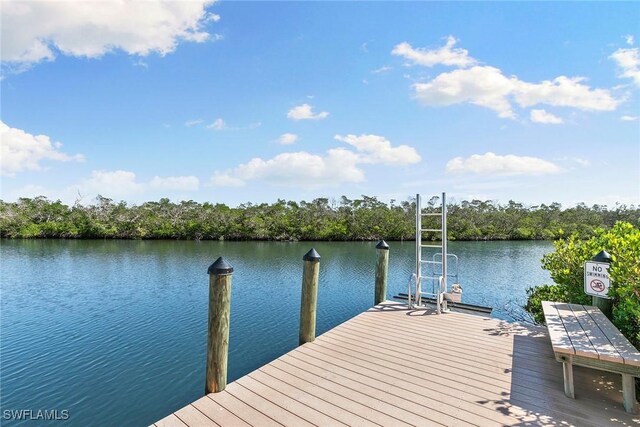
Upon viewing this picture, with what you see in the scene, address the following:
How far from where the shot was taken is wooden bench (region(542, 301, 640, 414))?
2.41m

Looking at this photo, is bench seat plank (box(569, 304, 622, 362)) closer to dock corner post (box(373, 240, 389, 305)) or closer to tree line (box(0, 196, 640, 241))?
dock corner post (box(373, 240, 389, 305))

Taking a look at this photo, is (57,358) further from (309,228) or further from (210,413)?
(309,228)

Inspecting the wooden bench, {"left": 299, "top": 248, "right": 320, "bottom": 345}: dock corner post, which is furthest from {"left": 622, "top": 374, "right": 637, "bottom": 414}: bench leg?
{"left": 299, "top": 248, "right": 320, "bottom": 345}: dock corner post

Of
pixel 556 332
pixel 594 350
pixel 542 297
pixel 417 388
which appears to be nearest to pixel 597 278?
pixel 556 332

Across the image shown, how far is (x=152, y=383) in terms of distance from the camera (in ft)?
16.1

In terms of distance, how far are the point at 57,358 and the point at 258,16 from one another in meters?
10.4

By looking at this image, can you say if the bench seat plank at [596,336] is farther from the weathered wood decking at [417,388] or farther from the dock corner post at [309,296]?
the dock corner post at [309,296]

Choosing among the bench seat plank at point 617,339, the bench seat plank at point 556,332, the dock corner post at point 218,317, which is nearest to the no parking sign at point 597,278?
the bench seat plank at point 617,339

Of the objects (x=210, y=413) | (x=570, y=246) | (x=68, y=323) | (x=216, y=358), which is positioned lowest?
(x=68, y=323)

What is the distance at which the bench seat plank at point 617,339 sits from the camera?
2360 mm

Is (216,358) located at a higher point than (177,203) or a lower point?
lower

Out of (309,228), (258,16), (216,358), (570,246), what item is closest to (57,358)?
(216,358)

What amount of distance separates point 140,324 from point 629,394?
8915 mm

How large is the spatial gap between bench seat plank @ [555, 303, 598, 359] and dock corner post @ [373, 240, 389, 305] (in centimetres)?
271
